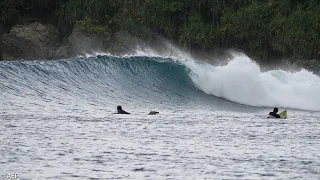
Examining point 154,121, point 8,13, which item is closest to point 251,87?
point 154,121

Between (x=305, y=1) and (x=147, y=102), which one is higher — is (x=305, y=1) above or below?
above

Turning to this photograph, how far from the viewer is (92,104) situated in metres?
29.7

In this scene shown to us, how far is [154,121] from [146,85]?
37.9ft

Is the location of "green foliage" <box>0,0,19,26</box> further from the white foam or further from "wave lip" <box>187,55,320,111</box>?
"wave lip" <box>187,55,320,111</box>

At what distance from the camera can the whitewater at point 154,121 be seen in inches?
612

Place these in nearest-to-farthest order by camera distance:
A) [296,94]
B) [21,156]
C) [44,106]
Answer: [21,156] < [44,106] < [296,94]

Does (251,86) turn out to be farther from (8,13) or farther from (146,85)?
(8,13)

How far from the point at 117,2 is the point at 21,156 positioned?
52917mm

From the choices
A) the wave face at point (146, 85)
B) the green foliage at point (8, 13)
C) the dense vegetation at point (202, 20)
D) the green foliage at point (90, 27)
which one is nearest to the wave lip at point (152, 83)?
the wave face at point (146, 85)

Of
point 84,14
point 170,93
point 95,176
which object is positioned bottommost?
point 95,176

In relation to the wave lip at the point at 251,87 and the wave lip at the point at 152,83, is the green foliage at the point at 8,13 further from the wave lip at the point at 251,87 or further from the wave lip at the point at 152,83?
the wave lip at the point at 251,87

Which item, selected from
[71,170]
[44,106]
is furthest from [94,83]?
[71,170]

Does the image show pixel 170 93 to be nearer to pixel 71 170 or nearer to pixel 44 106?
pixel 44 106

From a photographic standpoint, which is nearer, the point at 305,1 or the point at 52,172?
the point at 52,172
